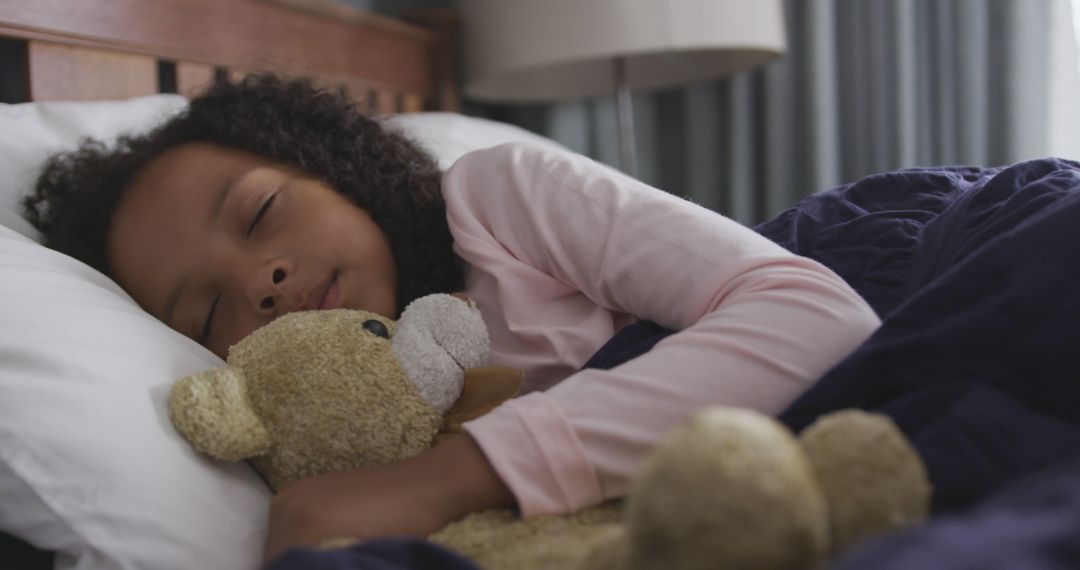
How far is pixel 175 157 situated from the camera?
3.13 ft

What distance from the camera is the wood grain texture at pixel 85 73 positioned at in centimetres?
113

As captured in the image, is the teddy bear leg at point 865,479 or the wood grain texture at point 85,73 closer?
the teddy bear leg at point 865,479

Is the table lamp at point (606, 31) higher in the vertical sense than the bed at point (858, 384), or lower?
higher

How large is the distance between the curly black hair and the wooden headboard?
0.19 m

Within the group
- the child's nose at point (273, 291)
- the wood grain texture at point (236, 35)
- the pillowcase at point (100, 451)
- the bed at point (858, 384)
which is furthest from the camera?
the wood grain texture at point (236, 35)

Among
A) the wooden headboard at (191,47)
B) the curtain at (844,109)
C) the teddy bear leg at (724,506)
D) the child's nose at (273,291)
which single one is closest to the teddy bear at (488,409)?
the teddy bear leg at (724,506)

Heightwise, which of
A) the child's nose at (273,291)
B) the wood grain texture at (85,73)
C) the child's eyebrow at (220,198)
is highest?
the wood grain texture at (85,73)

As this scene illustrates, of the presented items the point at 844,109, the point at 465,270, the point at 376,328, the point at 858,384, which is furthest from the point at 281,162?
the point at 844,109

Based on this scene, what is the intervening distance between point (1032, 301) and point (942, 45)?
1653 millimetres

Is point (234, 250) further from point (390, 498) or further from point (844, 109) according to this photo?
point (844, 109)

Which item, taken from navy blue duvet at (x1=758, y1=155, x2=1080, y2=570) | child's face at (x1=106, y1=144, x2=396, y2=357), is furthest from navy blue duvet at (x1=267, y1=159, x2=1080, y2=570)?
child's face at (x1=106, y1=144, x2=396, y2=357)

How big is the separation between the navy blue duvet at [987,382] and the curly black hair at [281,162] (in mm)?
305

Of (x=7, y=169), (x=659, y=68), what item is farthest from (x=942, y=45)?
(x=7, y=169)

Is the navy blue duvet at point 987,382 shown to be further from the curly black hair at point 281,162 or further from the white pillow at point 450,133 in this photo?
the white pillow at point 450,133
